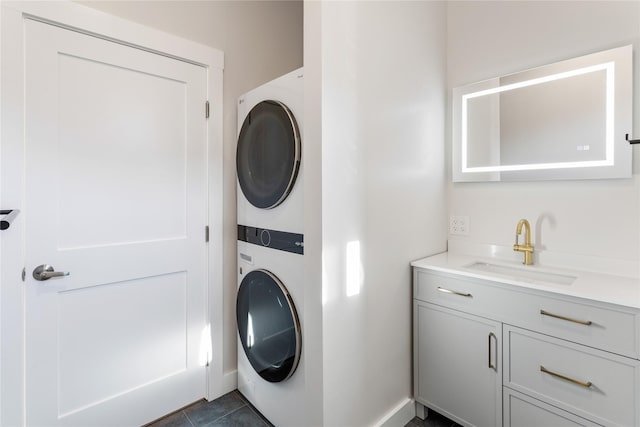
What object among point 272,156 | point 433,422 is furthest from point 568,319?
point 272,156

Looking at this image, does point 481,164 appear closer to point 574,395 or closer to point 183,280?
point 574,395

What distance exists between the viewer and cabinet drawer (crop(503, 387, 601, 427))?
1.26m

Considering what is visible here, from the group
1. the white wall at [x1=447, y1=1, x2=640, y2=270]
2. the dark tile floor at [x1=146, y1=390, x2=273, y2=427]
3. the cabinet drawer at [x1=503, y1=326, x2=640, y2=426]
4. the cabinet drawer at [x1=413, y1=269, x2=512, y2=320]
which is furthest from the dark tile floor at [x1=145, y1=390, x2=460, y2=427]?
the white wall at [x1=447, y1=1, x2=640, y2=270]

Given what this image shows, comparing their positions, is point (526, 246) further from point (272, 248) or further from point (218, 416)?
point (218, 416)

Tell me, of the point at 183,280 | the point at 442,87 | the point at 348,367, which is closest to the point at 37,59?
Result: the point at 183,280

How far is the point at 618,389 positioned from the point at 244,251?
5.95 ft

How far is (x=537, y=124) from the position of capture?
172 cm

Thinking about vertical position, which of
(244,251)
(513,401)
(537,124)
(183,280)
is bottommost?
(513,401)

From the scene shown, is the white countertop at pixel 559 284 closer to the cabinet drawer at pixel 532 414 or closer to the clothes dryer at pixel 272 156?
the cabinet drawer at pixel 532 414

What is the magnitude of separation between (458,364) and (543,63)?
5.56 feet

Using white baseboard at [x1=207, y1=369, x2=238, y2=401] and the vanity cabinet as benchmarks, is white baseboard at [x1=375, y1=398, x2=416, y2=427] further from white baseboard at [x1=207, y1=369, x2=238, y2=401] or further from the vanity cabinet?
white baseboard at [x1=207, y1=369, x2=238, y2=401]

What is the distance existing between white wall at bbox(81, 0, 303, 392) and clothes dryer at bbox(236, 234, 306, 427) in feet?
0.34

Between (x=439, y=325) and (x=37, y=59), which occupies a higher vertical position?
(x=37, y=59)

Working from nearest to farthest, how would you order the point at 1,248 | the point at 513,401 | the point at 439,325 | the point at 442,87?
the point at 1,248, the point at 513,401, the point at 439,325, the point at 442,87
